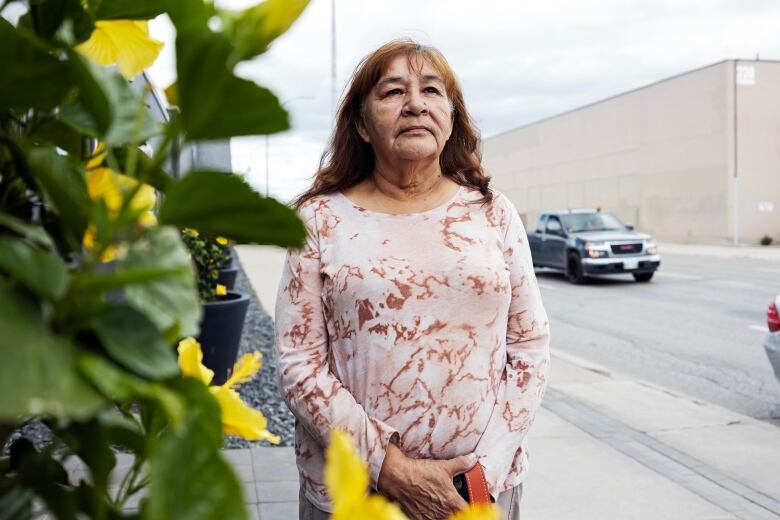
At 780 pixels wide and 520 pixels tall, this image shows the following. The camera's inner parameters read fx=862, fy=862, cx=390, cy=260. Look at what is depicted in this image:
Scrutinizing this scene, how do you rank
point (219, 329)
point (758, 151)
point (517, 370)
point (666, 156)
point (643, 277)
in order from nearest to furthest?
1. point (517, 370)
2. point (219, 329)
3. point (643, 277)
4. point (758, 151)
5. point (666, 156)

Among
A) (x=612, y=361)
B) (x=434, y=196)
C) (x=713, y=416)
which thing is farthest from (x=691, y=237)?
(x=434, y=196)

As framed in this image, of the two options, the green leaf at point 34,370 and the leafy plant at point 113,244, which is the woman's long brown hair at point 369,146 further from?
the green leaf at point 34,370

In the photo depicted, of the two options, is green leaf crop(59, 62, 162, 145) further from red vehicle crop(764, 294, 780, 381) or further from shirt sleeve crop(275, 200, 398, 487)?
red vehicle crop(764, 294, 780, 381)

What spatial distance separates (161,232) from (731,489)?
4.48 metres

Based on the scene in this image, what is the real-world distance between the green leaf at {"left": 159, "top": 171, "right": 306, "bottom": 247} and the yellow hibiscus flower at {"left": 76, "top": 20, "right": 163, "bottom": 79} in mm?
190

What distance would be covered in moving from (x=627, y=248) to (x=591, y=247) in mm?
663

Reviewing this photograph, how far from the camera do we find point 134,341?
372 mm

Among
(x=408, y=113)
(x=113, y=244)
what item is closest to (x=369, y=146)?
(x=408, y=113)

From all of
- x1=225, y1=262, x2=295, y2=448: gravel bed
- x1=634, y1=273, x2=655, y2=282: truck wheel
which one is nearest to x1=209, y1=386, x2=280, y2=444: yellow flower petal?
x1=225, y1=262, x2=295, y2=448: gravel bed

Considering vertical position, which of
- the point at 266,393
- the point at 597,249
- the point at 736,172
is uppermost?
the point at 736,172

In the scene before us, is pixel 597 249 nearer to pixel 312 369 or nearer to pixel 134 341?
pixel 312 369

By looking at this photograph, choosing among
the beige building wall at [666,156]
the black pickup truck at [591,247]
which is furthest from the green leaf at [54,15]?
the beige building wall at [666,156]

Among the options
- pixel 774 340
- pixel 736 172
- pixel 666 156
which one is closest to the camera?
pixel 774 340

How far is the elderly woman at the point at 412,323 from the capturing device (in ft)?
6.26
